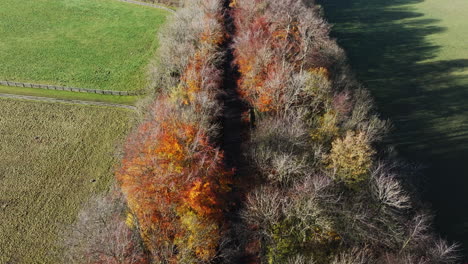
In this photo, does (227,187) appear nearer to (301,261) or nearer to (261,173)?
(261,173)

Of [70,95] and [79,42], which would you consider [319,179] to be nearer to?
[70,95]

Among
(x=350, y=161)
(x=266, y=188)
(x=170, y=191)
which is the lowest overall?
(x=170, y=191)

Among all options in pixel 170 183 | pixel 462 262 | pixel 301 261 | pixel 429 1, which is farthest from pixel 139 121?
pixel 429 1

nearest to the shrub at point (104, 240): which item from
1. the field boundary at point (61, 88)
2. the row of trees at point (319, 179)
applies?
the row of trees at point (319, 179)

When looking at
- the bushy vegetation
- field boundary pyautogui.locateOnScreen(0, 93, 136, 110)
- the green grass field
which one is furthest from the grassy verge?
the bushy vegetation

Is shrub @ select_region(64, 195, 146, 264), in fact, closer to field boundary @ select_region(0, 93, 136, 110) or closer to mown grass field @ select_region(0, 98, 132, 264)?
mown grass field @ select_region(0, 98, 132, 264)

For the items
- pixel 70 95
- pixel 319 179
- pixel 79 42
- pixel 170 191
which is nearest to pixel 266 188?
pixel 319 179
